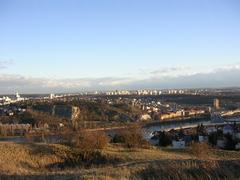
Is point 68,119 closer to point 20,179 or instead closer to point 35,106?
point 35,106

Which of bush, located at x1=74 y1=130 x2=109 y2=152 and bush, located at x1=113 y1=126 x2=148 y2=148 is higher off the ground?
bush, located at x1=74 y1=130 x2=109 y2=152

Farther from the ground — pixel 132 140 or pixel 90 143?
pixel 90 143

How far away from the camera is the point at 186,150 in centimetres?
2423

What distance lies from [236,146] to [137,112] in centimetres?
6140

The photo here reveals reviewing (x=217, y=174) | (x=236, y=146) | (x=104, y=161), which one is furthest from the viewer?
(x=236, y=146)

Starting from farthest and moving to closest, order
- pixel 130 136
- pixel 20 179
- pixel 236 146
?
pixel 236 146
pixel 130 136
pixel 20 179

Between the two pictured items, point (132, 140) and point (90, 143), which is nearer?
point (90, 143)

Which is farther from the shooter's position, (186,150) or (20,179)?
(186,150)

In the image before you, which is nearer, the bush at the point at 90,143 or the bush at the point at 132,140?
the bush at the point at 90,143

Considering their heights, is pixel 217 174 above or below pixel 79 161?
above

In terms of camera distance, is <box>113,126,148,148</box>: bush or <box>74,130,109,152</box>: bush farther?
<box>113,126,148,148</box>: bush

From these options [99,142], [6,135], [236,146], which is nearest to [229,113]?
[6,135]

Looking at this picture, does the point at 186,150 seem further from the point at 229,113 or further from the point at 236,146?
the point at 229,113

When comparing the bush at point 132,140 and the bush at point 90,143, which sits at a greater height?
the bush at point 90,143
